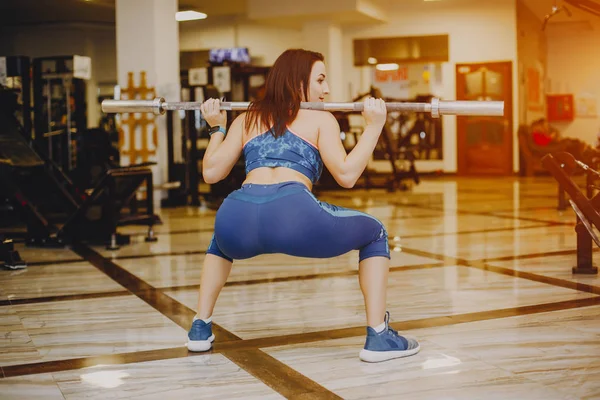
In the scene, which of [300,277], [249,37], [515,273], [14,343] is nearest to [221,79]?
[249,37]

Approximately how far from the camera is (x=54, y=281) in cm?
452

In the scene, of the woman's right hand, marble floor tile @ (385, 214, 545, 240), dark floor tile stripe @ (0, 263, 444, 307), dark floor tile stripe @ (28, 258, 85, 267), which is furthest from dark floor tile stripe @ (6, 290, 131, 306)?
marble floor tile @ (385, 214, 545, 240)

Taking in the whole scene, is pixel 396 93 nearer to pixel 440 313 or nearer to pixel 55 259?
pixel 55 259

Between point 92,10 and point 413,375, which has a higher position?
point 92,10

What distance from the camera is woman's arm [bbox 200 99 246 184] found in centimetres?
273

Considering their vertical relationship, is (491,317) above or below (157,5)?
below

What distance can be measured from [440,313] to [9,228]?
203 inches

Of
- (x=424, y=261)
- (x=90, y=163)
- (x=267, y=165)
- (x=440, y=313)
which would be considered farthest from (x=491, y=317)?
(x=90, y=163)

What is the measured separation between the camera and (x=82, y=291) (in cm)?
418

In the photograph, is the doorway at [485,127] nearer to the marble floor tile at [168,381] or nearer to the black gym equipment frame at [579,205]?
the black gym equipment frame at [579,205]

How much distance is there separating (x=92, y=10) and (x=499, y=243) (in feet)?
36.1

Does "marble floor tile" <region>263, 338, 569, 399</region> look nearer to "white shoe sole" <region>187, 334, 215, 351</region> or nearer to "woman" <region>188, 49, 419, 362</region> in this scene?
"woman" <region>188, 49, 419, 362</region>

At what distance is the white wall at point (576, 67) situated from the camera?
15.9 metres

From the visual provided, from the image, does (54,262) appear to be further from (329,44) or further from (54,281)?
(329,44)
